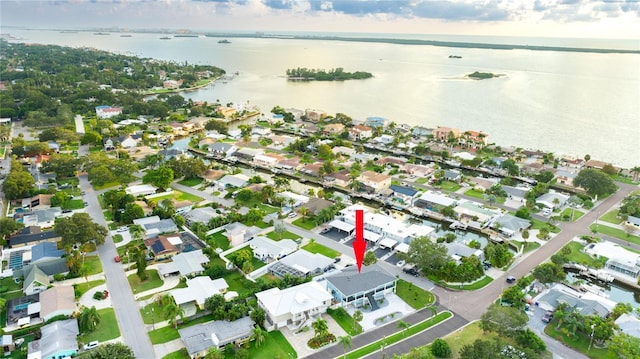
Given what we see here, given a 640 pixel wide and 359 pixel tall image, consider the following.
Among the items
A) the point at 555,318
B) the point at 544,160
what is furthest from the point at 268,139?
the point at 555,318

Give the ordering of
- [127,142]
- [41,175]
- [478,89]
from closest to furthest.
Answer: [41,175] < [127,142] < [478,89]

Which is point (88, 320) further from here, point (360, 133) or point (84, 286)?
point (360, 133)

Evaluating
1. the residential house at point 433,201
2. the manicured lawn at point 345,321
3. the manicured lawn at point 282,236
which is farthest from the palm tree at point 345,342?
the residential house at point 433,201

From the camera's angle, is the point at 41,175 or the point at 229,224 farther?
the point at 41,175

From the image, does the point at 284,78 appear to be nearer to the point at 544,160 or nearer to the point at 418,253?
the point at 544,160

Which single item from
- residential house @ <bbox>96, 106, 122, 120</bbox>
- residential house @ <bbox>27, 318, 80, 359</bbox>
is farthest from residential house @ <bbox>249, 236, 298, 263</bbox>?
residential house @ <bbox>96, 106, 122, 120</bbox>
